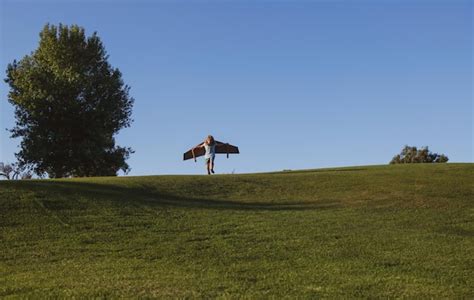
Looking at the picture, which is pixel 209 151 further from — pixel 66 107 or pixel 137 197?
pixel 66 107

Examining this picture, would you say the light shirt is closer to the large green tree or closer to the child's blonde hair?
the child's blonde hair

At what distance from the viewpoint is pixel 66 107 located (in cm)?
4128

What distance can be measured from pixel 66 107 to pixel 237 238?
99.6 feet

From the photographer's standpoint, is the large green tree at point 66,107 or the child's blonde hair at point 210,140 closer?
the child's blonde hair at point 210,140

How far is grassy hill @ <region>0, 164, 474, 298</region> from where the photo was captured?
941cm

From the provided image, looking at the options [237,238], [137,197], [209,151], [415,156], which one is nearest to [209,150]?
[209,151]

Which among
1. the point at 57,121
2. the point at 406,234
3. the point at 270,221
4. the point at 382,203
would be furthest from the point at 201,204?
the point at 57,121

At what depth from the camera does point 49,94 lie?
135 feet

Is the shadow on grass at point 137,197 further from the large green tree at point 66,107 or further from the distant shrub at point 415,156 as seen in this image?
the distant shrub at point 415,156

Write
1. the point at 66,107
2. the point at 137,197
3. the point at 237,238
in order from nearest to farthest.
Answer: the point at 237,238 → the point at 137,197 → the point at 66,107

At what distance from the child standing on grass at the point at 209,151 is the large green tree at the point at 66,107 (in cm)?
1455

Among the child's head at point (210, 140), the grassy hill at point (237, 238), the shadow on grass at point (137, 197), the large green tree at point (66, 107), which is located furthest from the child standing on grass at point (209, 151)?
the large green tree at point (66, 107)

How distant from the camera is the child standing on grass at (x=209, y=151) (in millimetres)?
28391

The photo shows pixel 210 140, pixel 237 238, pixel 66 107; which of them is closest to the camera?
pixel 237 238
